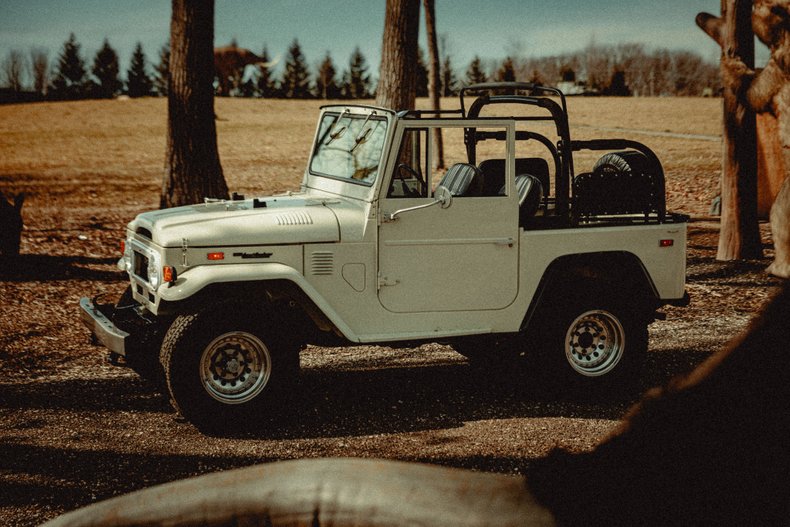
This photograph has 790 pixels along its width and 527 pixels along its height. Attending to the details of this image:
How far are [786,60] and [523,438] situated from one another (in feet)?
11.3

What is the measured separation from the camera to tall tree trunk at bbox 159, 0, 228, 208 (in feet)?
41.2

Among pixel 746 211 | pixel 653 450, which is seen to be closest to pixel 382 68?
pixel 746 211

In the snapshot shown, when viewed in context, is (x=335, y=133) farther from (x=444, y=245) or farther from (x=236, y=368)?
(x=236, y=368)

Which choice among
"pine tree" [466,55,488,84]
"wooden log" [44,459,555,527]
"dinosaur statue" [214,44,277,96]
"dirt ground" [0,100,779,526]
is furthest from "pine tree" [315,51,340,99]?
"wooden log" [44,459,555,527]

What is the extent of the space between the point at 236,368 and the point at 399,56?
6621 mm

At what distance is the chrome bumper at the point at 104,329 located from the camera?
5805 millimetres

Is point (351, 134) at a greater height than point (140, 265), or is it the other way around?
point (351, 134)

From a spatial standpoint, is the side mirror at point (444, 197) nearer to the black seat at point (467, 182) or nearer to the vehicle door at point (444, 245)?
the vehicle door at point (444, 245)

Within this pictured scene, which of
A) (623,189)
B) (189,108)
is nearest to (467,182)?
(623,189)

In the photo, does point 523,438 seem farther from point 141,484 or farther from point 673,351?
point 673,351

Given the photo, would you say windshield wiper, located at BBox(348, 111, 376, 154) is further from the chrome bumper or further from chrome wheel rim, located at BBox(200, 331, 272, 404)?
the chrome bumper

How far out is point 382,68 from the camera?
11.7 m

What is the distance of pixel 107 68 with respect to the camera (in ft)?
253

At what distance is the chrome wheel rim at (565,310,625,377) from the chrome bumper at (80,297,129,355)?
303cm
